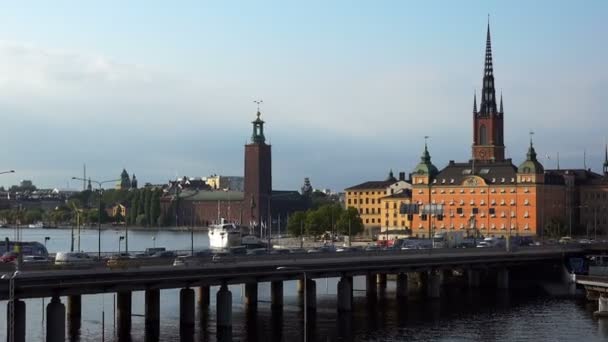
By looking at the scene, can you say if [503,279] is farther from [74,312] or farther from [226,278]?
[74,312]

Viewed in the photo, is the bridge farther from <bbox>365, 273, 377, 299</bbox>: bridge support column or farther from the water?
the water

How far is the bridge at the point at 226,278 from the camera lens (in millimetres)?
70312

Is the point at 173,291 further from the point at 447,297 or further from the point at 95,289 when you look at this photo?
the point at 95,289

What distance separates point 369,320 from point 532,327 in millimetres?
12097

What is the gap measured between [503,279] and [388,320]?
1415 inches

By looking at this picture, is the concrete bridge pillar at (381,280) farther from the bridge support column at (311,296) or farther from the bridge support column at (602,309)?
the bridge support column at (602,309)

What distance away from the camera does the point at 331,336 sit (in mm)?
81000

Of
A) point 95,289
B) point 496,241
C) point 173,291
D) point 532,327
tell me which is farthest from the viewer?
point 496,241

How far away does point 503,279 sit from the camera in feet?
408

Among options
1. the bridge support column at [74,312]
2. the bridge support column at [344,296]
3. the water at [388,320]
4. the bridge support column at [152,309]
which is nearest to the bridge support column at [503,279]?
the water at [388,320]

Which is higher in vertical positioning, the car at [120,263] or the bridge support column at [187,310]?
the car at [120,263]

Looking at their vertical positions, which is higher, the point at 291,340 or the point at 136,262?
the point at 136,262

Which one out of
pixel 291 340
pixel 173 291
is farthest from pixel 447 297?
pixel 291 340

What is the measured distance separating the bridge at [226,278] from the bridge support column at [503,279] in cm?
1
